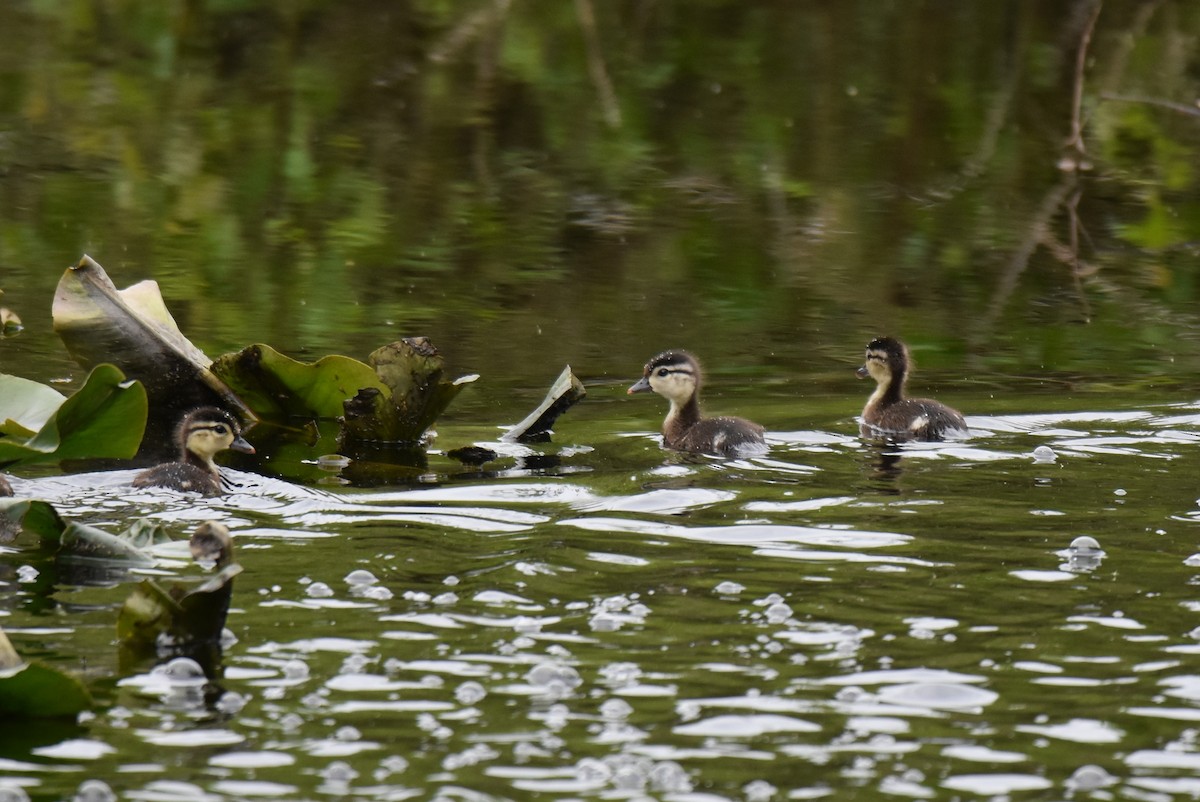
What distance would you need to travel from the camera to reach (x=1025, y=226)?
1584cm

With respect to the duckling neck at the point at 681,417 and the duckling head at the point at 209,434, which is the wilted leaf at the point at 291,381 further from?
the duckling neck at the point at 681,417

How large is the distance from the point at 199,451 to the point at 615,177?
9448 mm

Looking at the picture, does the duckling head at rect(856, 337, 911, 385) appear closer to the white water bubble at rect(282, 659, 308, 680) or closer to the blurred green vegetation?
the blurred green vegetation

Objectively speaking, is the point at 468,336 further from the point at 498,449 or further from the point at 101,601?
the point at 101,601

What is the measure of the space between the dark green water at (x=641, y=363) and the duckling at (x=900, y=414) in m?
0.29

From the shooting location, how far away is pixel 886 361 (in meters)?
10.4

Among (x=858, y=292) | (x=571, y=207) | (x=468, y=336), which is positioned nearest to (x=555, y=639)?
(x=468, y=336)

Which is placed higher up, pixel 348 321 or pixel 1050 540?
pixel 348 321

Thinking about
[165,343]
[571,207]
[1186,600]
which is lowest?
[1186,600]

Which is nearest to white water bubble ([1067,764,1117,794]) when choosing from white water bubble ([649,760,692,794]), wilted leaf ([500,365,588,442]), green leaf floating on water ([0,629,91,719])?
white water bubble ([649,760,692,794])

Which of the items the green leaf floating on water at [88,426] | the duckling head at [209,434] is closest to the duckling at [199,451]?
the duckling head at [209,434]

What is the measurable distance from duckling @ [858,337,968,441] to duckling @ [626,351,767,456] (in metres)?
0.75

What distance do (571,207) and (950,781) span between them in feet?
38.8

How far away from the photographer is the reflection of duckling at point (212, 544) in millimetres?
5848
